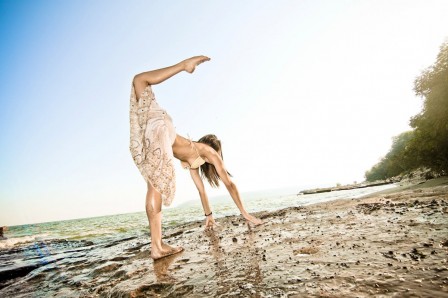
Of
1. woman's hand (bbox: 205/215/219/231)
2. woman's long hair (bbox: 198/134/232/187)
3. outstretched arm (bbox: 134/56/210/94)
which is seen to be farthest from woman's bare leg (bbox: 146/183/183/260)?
woman's hand (bbox: 205/215/219/231)

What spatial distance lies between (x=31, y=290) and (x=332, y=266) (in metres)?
3.00

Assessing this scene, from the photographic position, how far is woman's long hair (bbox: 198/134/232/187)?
4.45 meters

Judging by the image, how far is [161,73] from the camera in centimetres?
289

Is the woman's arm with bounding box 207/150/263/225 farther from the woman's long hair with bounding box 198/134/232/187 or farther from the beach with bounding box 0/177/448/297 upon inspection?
the beach with bounding box 0/177/448/297

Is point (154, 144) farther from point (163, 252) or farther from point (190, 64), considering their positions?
point (163, 252)

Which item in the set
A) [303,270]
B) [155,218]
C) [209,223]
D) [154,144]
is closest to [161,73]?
[154,144]

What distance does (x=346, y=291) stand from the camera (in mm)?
1137

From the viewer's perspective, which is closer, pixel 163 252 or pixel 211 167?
pixel 163 252

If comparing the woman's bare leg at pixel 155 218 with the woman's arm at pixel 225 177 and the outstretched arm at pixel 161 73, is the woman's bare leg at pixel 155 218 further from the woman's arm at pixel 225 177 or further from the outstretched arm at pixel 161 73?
the woman's arm at pixel 225 177

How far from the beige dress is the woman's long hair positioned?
1486mm

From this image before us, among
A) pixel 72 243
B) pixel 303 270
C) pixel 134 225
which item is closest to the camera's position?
pixel 303 270

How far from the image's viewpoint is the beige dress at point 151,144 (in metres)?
2.80

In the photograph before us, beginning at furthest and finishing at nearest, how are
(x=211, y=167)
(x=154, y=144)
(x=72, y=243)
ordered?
1. (x=72, y=243)
2. (x=211, y=167)
3. (x=154, y=144)

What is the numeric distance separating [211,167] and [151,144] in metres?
1.92
